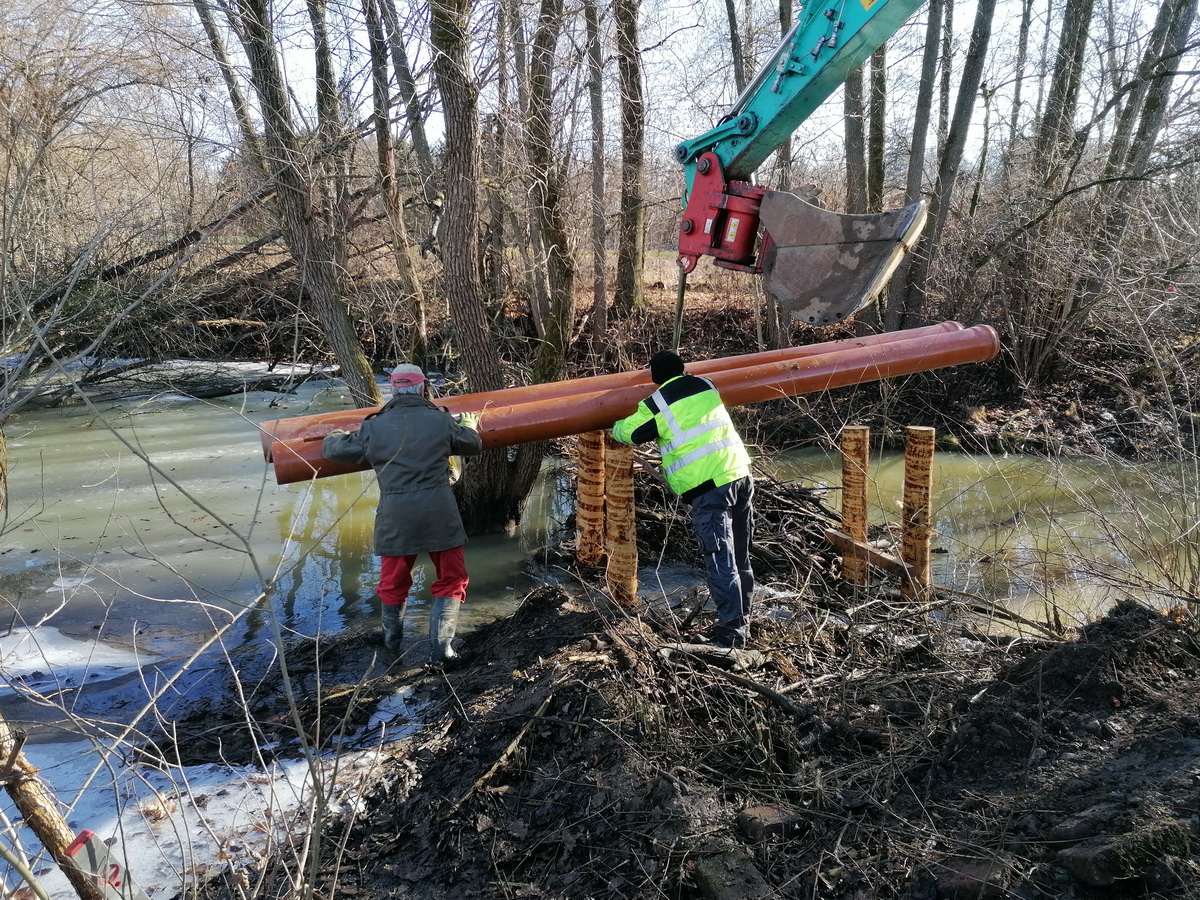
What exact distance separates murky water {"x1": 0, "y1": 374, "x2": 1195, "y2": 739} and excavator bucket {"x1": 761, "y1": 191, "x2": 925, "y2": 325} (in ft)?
5.48

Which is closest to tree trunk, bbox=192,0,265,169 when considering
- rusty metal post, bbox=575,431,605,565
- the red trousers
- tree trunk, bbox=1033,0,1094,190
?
rusty metal post, bbox=575,431,605,565

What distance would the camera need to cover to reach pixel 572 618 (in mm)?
5410

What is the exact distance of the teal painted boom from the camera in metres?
4.43

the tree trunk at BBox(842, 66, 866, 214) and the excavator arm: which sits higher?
the tree trunk at BBox(842, 66, 866, 214)

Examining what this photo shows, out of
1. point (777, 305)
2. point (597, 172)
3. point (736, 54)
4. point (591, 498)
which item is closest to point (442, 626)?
point (591, 498)

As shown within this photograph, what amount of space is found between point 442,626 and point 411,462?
3.69 ft

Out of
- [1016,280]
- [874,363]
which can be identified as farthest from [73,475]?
[1016,280]

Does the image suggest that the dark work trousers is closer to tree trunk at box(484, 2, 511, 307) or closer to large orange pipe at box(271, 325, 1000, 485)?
large orange pipe at box(271, 325, 1000, 485)

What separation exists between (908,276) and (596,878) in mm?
13068

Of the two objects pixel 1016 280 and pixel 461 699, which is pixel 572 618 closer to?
pixel 461 699

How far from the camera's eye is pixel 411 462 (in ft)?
17.1

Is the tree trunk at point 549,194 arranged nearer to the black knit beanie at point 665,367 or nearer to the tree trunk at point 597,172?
the tree trunk at point 597,172

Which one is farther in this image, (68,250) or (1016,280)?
(1016,280)

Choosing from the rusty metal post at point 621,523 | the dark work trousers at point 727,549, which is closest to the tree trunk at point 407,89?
the rusty metal post at point 621,523
